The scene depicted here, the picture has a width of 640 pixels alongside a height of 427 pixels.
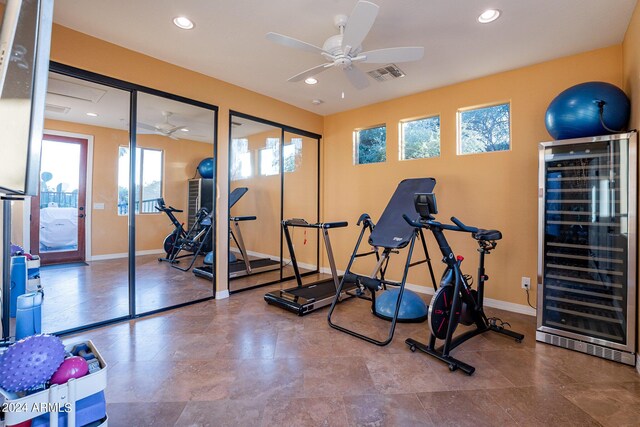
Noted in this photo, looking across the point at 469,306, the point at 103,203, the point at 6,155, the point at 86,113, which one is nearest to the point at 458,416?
the point at 469,306

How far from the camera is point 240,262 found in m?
5.30

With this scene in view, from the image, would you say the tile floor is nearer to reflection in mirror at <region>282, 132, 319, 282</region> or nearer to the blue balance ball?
the blue balance ball

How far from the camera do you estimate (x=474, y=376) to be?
226cm

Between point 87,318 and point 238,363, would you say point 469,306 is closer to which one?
point 238,363

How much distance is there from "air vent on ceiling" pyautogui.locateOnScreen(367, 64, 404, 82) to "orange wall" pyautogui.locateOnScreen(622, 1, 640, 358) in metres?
2.05

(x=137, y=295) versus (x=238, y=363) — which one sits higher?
(x=137, y=295)

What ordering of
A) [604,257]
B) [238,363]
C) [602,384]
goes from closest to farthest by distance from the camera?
[602,384], [238,363], [604,257]

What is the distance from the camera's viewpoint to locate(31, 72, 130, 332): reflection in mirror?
10.2 ft

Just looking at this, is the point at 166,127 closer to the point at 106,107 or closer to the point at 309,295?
the point at 106,107

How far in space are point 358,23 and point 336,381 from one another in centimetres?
266

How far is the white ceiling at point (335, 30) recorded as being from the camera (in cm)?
246

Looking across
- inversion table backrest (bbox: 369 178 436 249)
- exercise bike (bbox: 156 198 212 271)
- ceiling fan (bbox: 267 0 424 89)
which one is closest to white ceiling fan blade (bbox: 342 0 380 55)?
ceiling fan (bbox: 267 0 424 89)

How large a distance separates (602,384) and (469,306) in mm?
996

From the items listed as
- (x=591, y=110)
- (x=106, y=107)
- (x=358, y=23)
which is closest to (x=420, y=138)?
(x=591, y=110)
